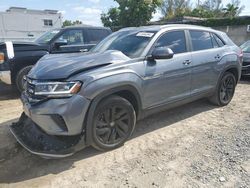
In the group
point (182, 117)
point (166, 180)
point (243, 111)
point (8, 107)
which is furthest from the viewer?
point (8, 107)

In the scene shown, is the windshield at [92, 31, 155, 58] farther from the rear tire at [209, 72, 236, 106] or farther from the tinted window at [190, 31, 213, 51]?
the rear tire at [209, 72, 236, 106]

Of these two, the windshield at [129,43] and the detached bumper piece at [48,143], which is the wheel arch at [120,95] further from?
the windshield at [129,43]

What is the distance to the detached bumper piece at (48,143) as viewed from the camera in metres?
3.70

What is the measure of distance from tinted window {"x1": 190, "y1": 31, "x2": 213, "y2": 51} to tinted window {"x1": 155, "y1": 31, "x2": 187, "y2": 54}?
306mm

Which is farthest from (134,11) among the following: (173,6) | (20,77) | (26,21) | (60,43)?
(173,6)

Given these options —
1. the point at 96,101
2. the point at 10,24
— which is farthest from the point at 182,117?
the point at 10,24

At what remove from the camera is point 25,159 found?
13.5 ft

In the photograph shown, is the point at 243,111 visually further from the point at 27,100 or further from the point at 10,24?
the point at 10,24

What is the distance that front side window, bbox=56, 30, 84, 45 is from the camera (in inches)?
338

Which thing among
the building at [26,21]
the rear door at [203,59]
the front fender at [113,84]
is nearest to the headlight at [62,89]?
the front fender at [113,84]

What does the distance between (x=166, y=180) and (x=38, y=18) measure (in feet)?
72.0

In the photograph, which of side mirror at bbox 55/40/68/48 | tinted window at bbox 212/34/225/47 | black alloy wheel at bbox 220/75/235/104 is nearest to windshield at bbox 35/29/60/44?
side mirror at bbox 55/40/68/48

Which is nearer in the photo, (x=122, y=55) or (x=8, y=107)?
(x=122, y=55)

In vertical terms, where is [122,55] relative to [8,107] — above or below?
above
